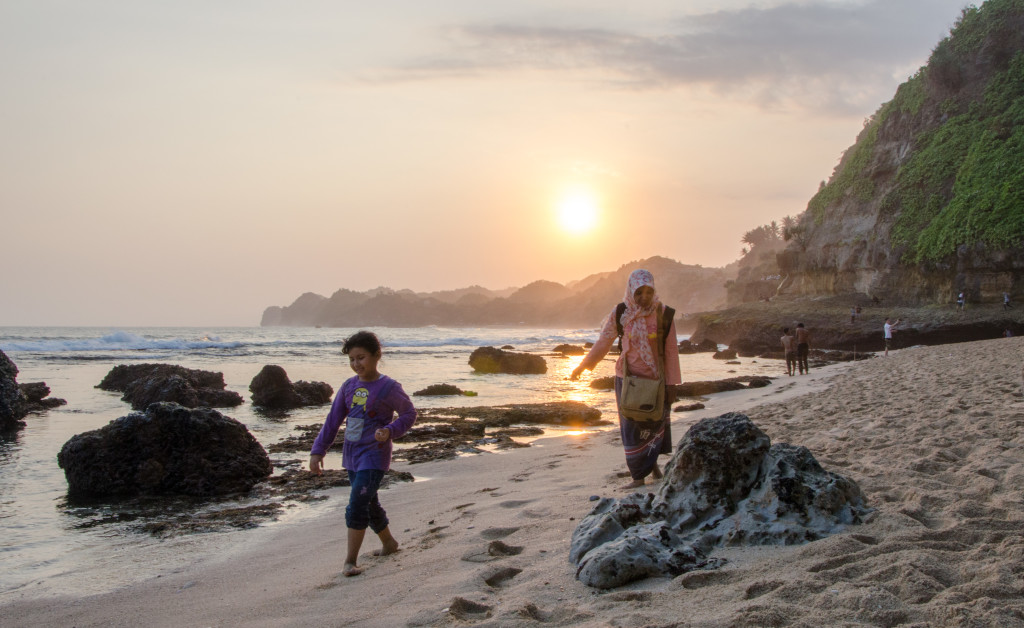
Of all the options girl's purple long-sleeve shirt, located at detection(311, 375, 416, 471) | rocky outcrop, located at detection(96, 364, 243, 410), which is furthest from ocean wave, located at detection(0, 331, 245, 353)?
girl's purple long-sleeve shirt, located at detection(311, 375, 416, 471)

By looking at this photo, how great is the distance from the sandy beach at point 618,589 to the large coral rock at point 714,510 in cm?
10

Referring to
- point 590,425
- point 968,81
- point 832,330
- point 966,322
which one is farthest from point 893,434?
point 968,81

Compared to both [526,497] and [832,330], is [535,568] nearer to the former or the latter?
[526,497]

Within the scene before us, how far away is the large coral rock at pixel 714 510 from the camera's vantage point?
126 inches

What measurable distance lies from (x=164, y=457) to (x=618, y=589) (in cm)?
566

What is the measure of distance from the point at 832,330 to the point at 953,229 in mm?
7936

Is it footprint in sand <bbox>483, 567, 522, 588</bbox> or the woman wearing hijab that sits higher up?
the woman wearing hijab

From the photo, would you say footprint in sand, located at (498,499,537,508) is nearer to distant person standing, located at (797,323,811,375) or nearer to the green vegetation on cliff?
distant person standing, located at (797,323,811,375)

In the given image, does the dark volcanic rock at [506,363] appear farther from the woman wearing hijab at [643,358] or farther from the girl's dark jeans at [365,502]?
the girl's dark jeans at [365,502]

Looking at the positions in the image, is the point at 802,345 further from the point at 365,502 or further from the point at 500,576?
the point at 500,576

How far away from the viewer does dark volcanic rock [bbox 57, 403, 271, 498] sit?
6.60 meters

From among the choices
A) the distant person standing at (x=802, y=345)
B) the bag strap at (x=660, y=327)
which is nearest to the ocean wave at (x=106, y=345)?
the distant person standing at (x=802, y=345)

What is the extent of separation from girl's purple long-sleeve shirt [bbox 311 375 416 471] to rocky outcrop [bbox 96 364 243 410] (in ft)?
26.1

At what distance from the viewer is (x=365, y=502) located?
14.0 ft
